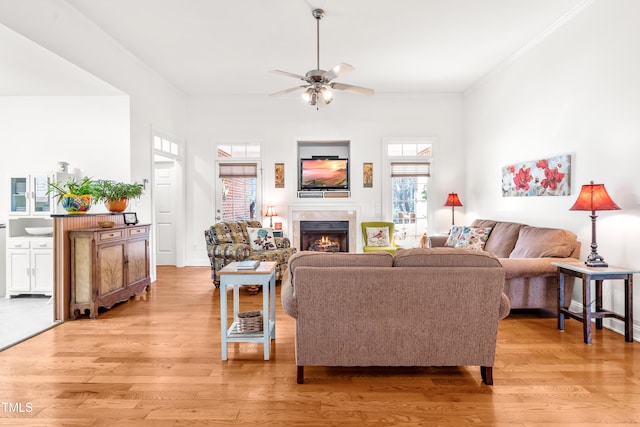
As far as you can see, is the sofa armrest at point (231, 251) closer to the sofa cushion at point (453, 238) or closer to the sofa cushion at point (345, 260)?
the sofa cushion at point (345, 260)

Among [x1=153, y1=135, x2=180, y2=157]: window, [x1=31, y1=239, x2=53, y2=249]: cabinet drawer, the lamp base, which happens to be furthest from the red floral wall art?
[x1=31, y1=239, x2=53, y2=249]: cabinet drawer

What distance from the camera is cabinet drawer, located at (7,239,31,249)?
446cm

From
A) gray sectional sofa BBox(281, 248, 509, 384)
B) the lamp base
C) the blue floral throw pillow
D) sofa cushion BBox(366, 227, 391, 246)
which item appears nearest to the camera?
gray sectional sofa BBox(281, 248, 509, 384)

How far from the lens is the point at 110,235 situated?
13.1 feet

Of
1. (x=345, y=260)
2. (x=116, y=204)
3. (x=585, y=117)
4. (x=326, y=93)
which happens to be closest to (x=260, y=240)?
(x=116, y=204)

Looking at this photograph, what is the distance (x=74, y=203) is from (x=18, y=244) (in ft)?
4.50

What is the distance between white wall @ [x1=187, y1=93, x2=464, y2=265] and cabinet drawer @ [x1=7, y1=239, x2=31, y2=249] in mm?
2608

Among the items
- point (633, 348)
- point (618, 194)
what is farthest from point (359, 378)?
point (618, 194)

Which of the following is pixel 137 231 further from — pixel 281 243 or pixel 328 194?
pixel 328 194

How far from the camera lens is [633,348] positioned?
2906 millimetres

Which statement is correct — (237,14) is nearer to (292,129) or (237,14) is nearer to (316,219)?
(292,129)

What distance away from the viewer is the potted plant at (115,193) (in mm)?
4191

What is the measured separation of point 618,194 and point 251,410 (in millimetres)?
3620

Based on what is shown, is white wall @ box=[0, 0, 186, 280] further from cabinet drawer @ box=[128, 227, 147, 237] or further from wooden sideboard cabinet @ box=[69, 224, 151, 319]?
wooden sideboard cabinet @ box=[69, 224, 151, 319]
